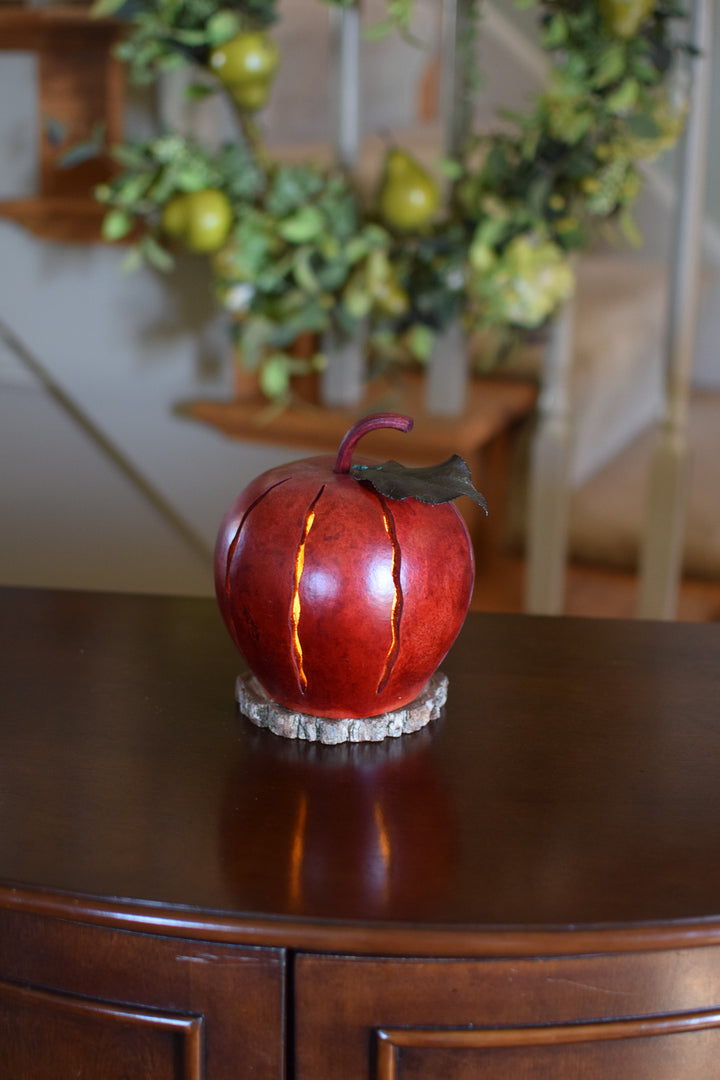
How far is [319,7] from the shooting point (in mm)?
2621

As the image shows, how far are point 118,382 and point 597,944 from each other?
1435 millimetres

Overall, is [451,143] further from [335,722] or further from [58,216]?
[335,722]

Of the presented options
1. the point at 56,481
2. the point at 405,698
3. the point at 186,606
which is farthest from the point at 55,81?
the point at 405,698

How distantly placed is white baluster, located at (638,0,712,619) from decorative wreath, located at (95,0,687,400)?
83mm

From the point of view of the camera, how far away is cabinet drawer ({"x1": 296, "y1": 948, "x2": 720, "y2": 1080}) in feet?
1.74

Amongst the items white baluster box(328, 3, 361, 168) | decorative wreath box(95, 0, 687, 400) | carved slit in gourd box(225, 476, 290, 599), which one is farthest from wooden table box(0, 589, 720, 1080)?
white baluster box(328, 3, 361, 168)

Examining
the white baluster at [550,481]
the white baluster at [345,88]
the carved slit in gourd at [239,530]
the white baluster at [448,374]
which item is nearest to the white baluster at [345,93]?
the white baluster at [345,88]

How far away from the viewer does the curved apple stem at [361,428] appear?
0.67 meters

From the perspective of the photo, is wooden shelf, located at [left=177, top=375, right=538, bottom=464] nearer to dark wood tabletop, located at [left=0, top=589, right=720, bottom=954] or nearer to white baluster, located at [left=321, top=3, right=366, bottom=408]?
white baluster, located at [left=321, top=3, right=366, bottom=408]

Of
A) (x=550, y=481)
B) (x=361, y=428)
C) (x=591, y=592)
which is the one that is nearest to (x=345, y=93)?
(x=550, y=481)

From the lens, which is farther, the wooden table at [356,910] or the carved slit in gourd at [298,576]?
the carved slit in gourd at [298,576]

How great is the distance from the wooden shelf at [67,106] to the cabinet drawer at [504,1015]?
4.45ft

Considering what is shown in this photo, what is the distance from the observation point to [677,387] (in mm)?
1723

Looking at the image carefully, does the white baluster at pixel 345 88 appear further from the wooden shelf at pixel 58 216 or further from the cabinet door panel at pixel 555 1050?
the cabinet door panel at pixel 555 1050
